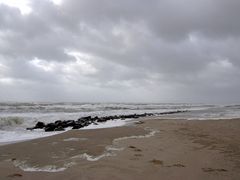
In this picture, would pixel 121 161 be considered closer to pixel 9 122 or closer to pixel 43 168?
pixel 43 168

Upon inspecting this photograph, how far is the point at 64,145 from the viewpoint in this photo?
9375 millimetres

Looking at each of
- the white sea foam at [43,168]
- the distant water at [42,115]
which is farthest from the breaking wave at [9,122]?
the white sea foam at [43,168]

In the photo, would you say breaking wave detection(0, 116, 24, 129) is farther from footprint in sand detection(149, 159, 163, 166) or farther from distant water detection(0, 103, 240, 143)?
footprint in sand detection(149, 159, 163, 166)

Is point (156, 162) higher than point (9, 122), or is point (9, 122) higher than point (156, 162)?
point (9, 122)

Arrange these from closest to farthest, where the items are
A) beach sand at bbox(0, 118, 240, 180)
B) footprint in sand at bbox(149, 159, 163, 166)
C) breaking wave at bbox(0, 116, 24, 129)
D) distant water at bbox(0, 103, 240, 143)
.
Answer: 1. beach sand at bbox(0, 118, 240, 180)
2. footprint in sand at bbox(149, 159, 163, 166)
3. distant water at bbox(0, 103, 240, 143)
4. breaking wave at bbox(0, 116, 24, 129)

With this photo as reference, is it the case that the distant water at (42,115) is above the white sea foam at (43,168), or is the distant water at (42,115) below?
above

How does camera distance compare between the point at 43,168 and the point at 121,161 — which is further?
the point at 121,161

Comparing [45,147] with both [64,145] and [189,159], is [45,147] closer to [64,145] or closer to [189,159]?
[64,145]

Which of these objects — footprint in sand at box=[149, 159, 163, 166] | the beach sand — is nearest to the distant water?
the beach sand

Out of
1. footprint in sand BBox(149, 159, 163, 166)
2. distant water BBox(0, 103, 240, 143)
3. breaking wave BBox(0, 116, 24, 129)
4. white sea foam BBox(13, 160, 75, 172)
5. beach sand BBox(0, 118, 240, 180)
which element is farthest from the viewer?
breaking wave BBox(0, 116, 24, 129)

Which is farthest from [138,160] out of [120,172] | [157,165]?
[120,172]

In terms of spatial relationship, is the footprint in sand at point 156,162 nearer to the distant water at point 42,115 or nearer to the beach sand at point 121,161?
the beach sand at point 121,161

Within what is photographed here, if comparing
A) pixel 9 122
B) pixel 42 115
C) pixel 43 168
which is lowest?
pixel 43 168

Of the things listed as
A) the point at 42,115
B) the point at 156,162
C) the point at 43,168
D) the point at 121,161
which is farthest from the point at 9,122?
the point at 156,162
